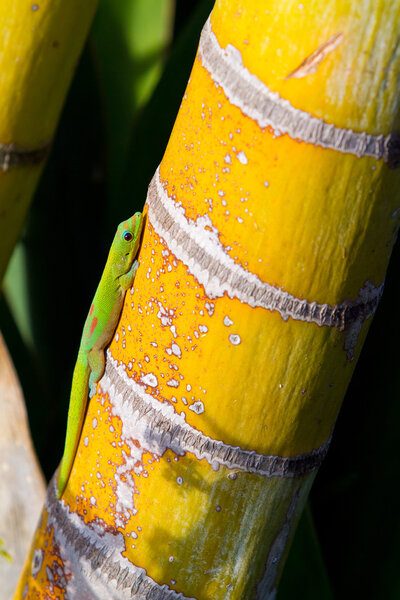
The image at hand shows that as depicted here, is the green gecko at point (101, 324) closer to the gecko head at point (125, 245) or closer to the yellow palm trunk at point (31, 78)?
the gecko head at point (125, 245)

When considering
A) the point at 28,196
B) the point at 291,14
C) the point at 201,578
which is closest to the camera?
the point at 291,14

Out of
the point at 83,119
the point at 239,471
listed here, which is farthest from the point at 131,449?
the point at 83,119

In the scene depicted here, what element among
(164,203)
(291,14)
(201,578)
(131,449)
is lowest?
(201,578)

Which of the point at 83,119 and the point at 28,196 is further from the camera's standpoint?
the point at 83,119

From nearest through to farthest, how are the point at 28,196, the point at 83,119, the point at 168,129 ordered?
the point at 28,196 < the point at 168,129 < the point at 83,119

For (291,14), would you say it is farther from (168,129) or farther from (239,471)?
(168,129)

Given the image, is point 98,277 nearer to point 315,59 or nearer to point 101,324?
point 101,324

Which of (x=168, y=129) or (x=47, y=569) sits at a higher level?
(x=168, y=129)
